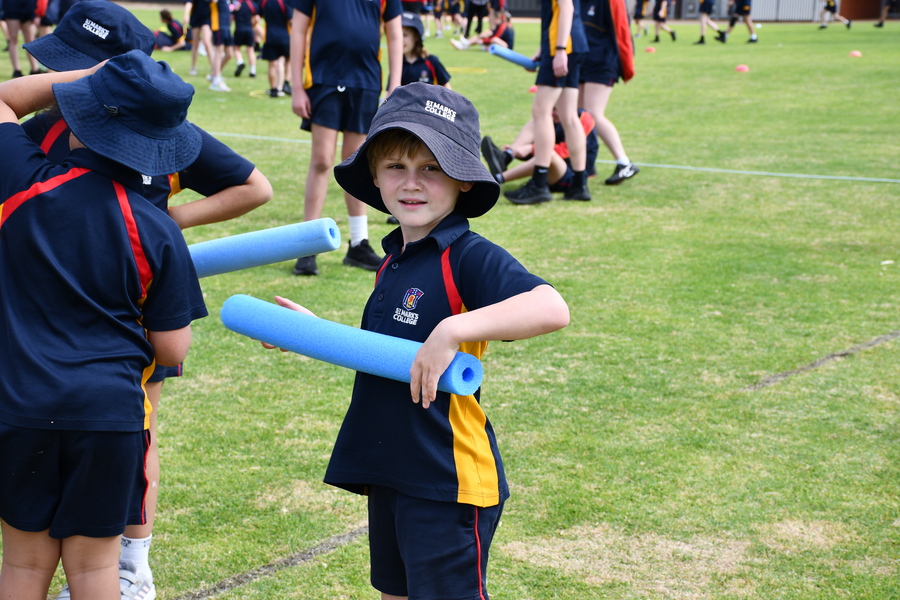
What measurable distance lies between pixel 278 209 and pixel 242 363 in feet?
10.4

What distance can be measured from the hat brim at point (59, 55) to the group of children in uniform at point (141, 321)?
49 cm

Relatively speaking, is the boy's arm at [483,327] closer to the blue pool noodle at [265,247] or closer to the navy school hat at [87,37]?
the blue pool noodle at [265,247]

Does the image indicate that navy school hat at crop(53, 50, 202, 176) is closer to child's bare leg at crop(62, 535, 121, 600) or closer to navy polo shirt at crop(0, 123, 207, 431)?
navy polo shirt at crop(0, 123, 207, 431)

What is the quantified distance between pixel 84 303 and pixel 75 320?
48 millimetres

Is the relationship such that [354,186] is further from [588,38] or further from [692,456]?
[588,38]

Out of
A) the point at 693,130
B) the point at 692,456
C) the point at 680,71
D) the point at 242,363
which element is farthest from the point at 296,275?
the point at 680,71

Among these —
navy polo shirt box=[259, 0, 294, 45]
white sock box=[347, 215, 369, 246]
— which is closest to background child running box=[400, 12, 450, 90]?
white sock box=[347, 215, 369, 246]

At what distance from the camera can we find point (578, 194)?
8289 millimetres

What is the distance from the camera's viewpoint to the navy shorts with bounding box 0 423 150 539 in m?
2.08

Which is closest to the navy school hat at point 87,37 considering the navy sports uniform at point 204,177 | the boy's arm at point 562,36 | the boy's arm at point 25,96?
the navy sports uniform at point 204,177

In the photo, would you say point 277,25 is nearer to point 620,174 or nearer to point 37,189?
point 620,174

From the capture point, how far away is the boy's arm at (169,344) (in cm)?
222

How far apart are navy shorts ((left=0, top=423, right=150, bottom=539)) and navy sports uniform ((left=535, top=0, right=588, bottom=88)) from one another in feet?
20.3

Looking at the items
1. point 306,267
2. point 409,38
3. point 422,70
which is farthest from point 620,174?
point 306,267
